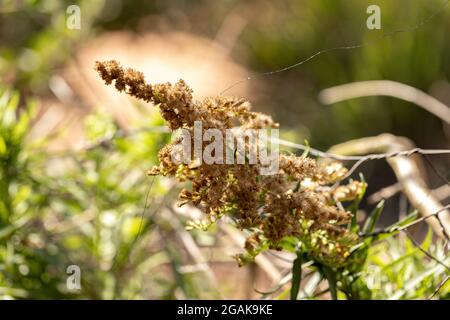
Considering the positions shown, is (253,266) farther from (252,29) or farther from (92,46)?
(92,46)

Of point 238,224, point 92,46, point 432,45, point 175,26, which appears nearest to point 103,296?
point 238,224

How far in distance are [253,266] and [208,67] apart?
245cm

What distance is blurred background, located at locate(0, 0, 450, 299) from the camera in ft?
3.93

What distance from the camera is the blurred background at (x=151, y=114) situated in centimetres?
120

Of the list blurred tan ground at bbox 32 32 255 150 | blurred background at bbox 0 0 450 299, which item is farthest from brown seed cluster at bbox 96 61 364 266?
blurred tan ground at bbox 32 32 255 150

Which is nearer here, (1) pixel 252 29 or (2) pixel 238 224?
(2) pixel 238 224

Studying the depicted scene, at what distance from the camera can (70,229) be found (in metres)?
1.27

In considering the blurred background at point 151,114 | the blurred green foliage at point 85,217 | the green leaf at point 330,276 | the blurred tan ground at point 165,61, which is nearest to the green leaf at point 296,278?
the green leaf at point 330,276

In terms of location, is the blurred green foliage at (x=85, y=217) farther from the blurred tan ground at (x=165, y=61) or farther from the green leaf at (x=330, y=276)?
the blurred tan ground at (x=165, y=61)

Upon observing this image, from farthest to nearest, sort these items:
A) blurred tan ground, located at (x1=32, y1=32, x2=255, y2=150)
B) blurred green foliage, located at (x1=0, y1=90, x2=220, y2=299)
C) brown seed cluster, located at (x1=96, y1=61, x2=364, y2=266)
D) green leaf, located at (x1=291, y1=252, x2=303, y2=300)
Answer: blurred tan ground, located at (x1=32, y1=32, x2=255, y2=150) → blurred green foliage, located at (x1=0, y1=90, x2=220, y2=299) → green leaf, located at (x1=291, y1=252, x2=303, y2=300) → brown seed cluster, located at (x1=96, y1=61, x2=364, y2=266)

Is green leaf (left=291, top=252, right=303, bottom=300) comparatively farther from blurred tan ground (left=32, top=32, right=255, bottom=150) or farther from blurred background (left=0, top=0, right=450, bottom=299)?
blurred tan ground (left=32, top=32, right=255, bottom=150)

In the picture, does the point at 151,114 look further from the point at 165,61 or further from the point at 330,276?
the point at 165,61
